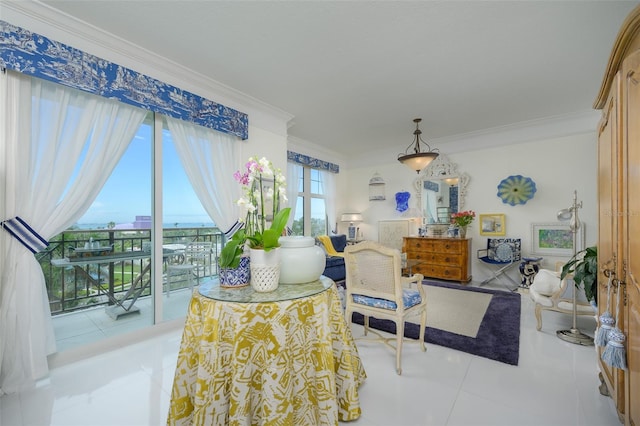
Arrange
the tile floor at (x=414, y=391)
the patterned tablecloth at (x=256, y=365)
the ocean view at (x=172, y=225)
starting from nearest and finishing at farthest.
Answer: the patterned tablecloth at (x=256, y=365) < the tile floor at (x=414, y=391) < the ocean view at (x=172, y=225)

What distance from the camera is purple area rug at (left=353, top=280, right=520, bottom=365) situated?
2.31m

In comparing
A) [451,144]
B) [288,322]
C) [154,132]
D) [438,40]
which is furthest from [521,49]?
[154,132]

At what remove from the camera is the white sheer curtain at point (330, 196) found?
246 inches

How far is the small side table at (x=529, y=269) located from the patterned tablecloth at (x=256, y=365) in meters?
4.19

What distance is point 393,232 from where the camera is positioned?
231 inches

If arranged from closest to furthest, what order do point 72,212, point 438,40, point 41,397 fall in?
point 41,397 < point 72,212 < point 438,40

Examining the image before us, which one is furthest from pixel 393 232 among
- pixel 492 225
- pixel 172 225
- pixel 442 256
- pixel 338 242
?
pixel 172 225

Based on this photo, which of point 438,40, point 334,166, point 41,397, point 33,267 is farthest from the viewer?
point 334,166

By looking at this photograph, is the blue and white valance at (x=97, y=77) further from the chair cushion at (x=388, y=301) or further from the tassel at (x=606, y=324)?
the tassel at (x=606, y=324)

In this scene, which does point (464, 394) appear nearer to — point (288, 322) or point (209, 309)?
point (288, 322)

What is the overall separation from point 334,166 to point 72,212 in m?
4.86

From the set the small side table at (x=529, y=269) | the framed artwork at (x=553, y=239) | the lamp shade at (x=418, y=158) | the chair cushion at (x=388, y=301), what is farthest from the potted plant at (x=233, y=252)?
the framed artwork at (x=553, y=239)

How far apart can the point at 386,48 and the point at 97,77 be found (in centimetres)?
259

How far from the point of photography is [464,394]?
1756 mm
